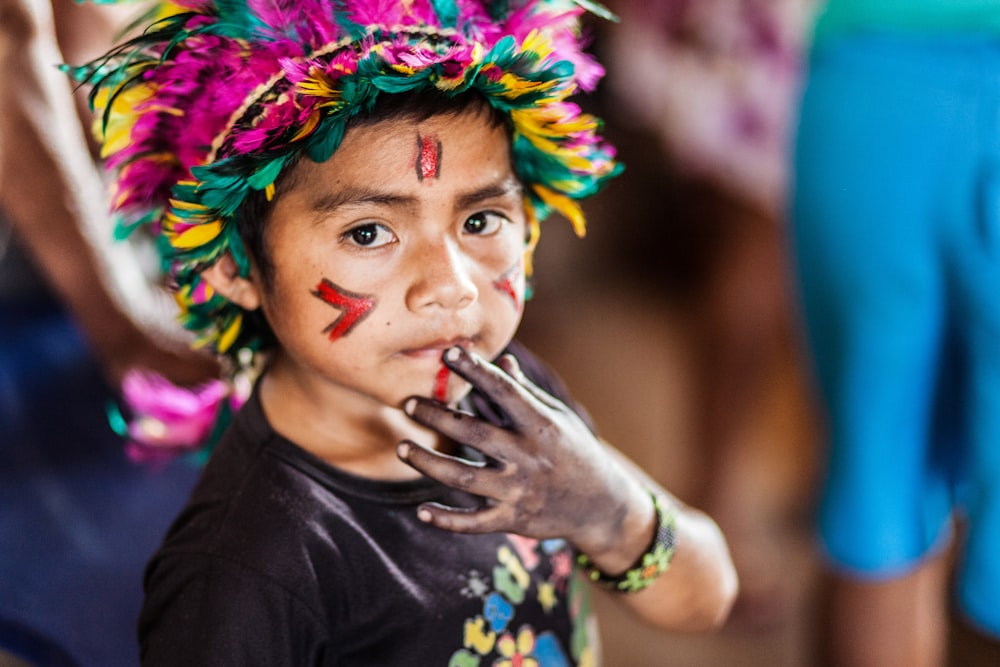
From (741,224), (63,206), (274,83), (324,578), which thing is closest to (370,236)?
(274,83)

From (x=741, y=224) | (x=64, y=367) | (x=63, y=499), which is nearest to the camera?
(x=63, y=499)

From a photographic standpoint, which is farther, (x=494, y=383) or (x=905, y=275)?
(x=905, y=275)

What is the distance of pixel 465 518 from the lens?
752 mm

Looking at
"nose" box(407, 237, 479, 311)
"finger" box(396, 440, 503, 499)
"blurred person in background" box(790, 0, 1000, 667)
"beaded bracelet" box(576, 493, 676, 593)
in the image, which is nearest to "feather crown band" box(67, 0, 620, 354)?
"nose" box(407, 237, 479, 311)

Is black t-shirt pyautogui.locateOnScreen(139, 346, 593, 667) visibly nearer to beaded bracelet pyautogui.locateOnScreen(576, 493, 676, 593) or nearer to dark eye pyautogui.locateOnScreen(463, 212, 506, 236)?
beaded bracelet pyautogui.locateOnScreen(576, 493, 676, 593)

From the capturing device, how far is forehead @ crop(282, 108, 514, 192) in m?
0.76

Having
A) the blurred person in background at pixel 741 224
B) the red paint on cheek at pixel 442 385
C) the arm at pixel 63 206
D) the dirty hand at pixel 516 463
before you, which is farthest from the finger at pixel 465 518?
the blurred person in background at pixel 741 224

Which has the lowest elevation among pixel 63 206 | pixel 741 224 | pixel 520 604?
pixel 741 224

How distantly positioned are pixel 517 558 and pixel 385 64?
0.43m

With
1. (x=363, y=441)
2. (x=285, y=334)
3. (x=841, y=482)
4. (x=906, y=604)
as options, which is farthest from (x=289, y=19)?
(x=906, y=604)

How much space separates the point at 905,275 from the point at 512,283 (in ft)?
1.78

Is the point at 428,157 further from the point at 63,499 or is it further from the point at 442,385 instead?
the point at 63,499

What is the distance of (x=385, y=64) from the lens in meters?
0.73

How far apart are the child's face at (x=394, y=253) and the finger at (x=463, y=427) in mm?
59
